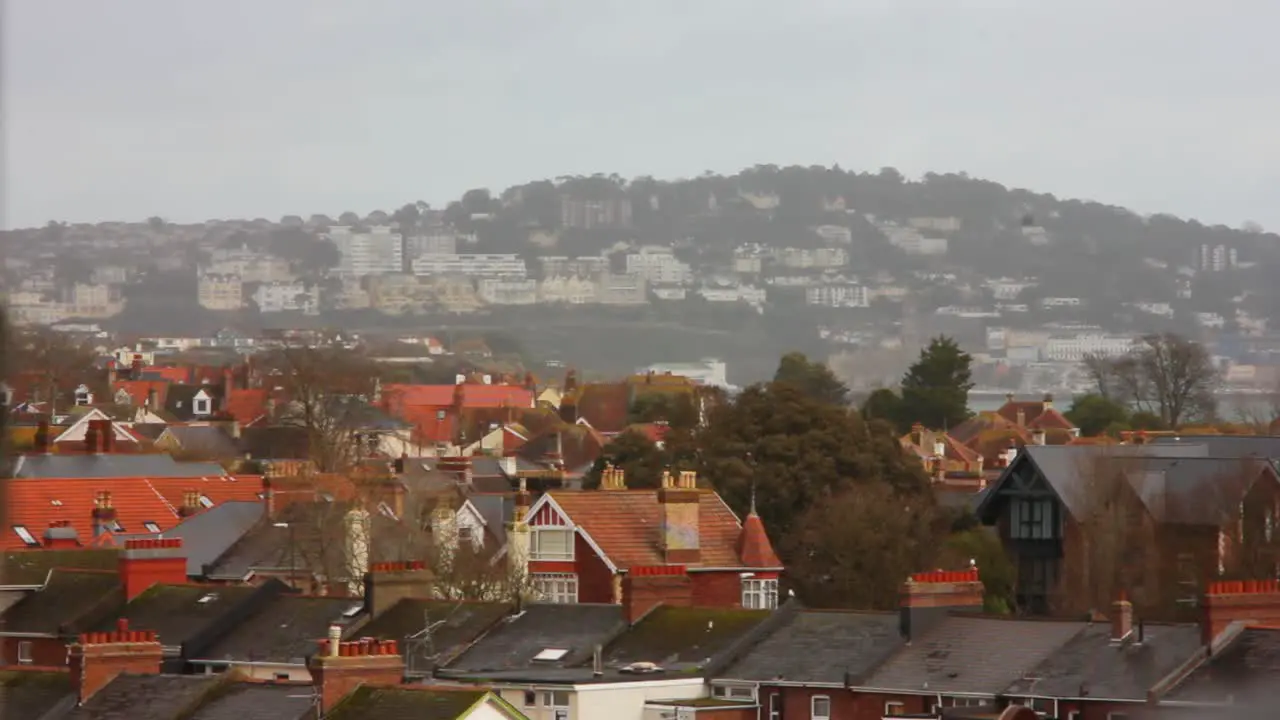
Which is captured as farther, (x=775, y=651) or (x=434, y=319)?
(x=434, y=319)

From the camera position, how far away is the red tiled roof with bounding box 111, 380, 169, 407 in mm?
76250

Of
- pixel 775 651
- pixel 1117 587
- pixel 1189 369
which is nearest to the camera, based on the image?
pixel 775 651

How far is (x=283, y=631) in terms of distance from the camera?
23.3 meters

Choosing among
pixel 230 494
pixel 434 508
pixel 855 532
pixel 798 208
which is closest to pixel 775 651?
pixel 855 532

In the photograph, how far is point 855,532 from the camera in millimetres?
34031

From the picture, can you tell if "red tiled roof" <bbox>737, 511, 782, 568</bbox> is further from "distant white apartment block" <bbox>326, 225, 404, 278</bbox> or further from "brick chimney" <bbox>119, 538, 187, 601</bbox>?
"distant white apartment block" <bbox>326, 225, 404, 278</bbox>

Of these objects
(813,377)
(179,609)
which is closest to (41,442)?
(813,377)

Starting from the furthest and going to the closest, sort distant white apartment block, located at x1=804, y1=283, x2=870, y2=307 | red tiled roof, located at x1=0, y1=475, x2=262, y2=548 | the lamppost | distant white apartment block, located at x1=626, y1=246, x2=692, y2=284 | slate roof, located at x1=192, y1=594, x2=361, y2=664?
1. distant white apartment block, located at x1=626, y1=246, x2=692, y2=284
2. distant white apartment block, located at x1=804, y1=283, x2=870, y2=307
3. red tiled roof, located at x1=0, y1=475, x2=262, y2=548
4. the lamppost
5. slate roof, located at x1=192, y1=594, x2=361, y2=664

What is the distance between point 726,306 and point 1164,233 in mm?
16413

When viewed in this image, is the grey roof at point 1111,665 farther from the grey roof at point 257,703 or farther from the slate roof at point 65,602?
the slate roof at point 65,602

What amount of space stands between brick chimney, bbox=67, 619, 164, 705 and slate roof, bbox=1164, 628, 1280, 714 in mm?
7983

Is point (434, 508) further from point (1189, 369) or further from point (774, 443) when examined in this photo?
point (1189, 369)

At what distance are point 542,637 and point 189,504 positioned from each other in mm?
17112

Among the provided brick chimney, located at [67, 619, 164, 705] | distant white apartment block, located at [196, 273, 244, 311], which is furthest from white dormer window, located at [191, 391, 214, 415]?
brick chimney, located at [67, 619, 164, 705]
